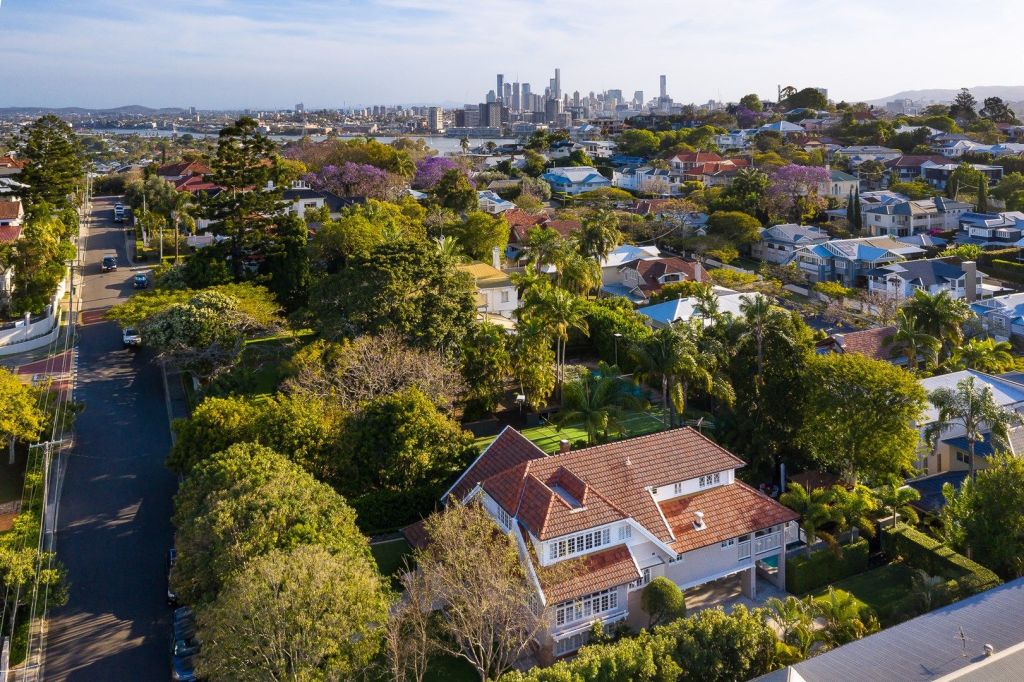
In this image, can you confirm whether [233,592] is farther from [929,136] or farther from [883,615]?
[929,136]

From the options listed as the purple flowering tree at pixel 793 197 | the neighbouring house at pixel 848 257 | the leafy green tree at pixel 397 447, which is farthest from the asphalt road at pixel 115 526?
the purple flowering tree at pixel 793 197

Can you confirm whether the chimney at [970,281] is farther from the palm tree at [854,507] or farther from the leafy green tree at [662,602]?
the leafy green tree at [662,602]

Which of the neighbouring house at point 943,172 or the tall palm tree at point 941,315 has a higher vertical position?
the neighbouring house at point 943,172

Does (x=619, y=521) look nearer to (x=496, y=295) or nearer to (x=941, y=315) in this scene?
(x=941, y=315)

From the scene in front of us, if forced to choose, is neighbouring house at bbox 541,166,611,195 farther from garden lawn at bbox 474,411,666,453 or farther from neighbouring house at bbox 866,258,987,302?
garden lawn at bbox 474,411,666,453

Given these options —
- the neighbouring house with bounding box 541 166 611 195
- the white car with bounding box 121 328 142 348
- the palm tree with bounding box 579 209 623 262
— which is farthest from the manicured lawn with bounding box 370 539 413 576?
the neighbouring house with bounding box 541 166 611 195

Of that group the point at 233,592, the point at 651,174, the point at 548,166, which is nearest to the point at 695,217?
the point at 651,174

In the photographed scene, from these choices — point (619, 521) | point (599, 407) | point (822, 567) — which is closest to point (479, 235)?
point (599, 407)
